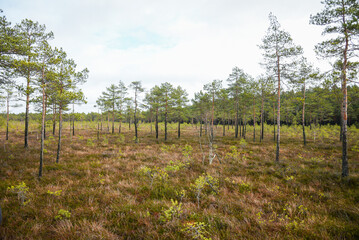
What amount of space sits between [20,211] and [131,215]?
4.15 metres

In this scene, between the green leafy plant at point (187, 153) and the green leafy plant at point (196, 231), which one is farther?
the green leafy plant at point (187, 153)

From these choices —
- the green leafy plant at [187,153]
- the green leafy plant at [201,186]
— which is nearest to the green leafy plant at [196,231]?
the green leafy plant at [201,186]

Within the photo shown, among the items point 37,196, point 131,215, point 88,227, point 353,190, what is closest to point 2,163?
point 37,196

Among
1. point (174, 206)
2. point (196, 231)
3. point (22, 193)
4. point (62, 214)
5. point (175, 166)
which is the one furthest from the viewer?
point (175, 166)

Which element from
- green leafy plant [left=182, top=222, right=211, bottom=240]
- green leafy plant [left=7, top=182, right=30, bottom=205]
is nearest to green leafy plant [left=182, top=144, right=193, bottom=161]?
green leafy plant [left=182, top=222, right=211, bottom=240]

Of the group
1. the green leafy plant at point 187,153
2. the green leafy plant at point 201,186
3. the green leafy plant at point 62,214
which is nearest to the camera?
the green leafy plant at point 62,214

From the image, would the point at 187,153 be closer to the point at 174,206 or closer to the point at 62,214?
the point at 174,206

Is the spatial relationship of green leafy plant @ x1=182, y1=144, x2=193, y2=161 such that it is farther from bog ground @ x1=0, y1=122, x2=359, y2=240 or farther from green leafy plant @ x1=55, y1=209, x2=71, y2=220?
green leafy plant @ x1=55, y1=209, x2=71, y2=220

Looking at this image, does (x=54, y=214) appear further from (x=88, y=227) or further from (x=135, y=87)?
(x=135, y=87)

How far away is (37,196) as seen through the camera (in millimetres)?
5992

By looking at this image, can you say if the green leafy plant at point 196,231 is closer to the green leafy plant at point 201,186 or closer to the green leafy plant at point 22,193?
the green leafy plant at point 201,186

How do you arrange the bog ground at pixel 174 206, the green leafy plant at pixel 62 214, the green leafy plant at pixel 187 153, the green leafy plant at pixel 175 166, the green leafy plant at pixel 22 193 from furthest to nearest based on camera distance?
1. the green leafy plant at pixel 187 153
2. the green leafy plant at pixel 175 166
3. the green leafy plant at pixel 22 193
4. the green leafy plant at pixel 62 214
5. the bog ground at pixel 174 206

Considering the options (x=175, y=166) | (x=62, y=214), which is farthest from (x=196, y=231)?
(x=175, y=166)

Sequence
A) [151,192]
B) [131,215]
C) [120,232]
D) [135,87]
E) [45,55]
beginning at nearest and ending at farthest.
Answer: [120,232] → [131,215] → [151,192] → [45,55] → [135,87]
